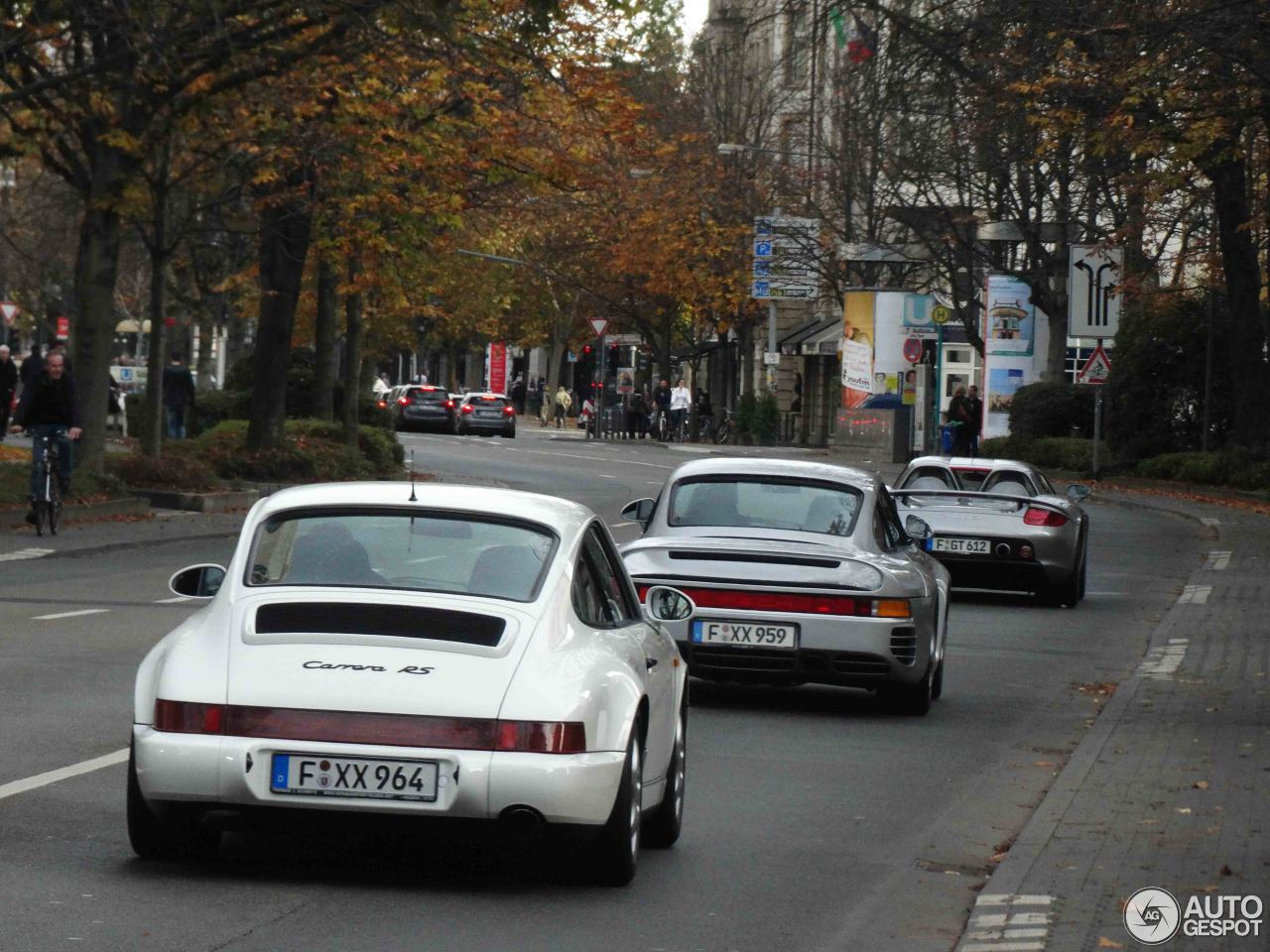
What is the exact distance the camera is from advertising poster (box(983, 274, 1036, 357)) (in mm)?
57750

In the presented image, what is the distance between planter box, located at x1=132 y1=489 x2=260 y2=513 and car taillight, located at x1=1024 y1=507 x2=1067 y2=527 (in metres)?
13.1

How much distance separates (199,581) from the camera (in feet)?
27.1

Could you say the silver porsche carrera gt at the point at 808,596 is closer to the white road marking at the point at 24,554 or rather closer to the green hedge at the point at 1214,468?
the white road marking at the point at 24,554

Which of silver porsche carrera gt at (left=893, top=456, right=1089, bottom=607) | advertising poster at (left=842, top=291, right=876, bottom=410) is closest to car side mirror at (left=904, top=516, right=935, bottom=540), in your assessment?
silver porsche carrera gt at (left=893, top=456, right=1089, bottom=607)

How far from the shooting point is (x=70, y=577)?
21.0 m

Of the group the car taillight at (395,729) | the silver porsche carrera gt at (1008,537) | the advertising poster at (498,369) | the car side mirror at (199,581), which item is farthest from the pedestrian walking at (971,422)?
the advertising poster at (498,369)

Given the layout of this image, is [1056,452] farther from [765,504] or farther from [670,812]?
[670,812]

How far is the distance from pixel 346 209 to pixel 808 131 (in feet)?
122

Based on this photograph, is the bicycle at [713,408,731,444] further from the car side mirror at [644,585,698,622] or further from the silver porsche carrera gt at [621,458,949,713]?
the car side mirror at [644,585,698,622]

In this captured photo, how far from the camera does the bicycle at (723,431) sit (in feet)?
254

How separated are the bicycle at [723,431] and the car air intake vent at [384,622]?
69830mm

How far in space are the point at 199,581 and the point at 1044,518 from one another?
533 inches

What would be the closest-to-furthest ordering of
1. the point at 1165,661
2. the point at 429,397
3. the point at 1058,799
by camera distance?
the point at 1058,799, the point at 1165,661, the point at 429,397

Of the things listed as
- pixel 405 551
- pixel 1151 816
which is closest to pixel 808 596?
pixel 1151 816
